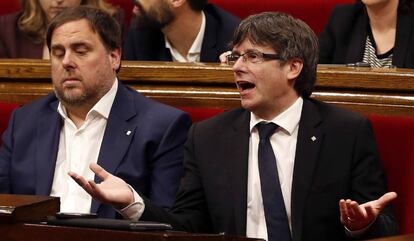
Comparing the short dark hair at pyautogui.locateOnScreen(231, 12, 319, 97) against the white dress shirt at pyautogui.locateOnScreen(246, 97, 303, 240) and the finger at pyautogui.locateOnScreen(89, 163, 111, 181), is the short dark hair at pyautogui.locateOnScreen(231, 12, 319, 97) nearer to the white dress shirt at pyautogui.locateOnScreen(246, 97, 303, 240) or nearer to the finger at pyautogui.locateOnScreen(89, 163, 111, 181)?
the white dress shirt at pyautogui.locateOnScreen(246, 97, 303, 240)

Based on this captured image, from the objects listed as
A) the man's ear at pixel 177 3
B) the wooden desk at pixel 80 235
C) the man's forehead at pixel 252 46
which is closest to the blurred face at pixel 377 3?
the man's ear at pixel 177 3

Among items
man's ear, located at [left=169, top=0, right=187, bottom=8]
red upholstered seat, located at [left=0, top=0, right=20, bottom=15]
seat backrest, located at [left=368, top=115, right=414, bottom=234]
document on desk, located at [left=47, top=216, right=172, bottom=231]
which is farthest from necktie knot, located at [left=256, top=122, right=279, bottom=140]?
red upholstered seat, located at [left=0, top=0, right=20, bottom=15]

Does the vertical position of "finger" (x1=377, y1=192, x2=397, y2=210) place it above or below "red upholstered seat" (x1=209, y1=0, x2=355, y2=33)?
below

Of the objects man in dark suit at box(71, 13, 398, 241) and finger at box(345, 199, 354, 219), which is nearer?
finger at box(345, 199, 354, 219)

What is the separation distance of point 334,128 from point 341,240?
0.13m

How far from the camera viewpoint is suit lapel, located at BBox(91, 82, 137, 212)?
1.28m

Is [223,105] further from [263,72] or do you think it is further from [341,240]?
[341,240]

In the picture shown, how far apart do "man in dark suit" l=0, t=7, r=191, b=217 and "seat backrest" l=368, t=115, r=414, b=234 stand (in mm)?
252

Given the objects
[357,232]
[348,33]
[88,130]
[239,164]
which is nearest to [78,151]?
[88,130]

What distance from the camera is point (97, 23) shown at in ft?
4.43

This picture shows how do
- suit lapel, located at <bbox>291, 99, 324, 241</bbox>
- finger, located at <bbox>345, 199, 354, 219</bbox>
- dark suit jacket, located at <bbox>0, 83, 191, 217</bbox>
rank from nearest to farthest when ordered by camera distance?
1. finger, located at <bbox>345, 199, 354, 219</bbox>
2. suit lapel, located at <bbox>291, 99, 324, 241</bbox>
3. dark suit jacket, located at <bbox>0, 83, 191, 217</bbox>

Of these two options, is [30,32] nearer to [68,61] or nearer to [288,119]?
[68,61]

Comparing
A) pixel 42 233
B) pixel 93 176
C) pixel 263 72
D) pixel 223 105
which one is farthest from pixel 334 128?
pixel 42 233

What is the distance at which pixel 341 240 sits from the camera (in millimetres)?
1165
